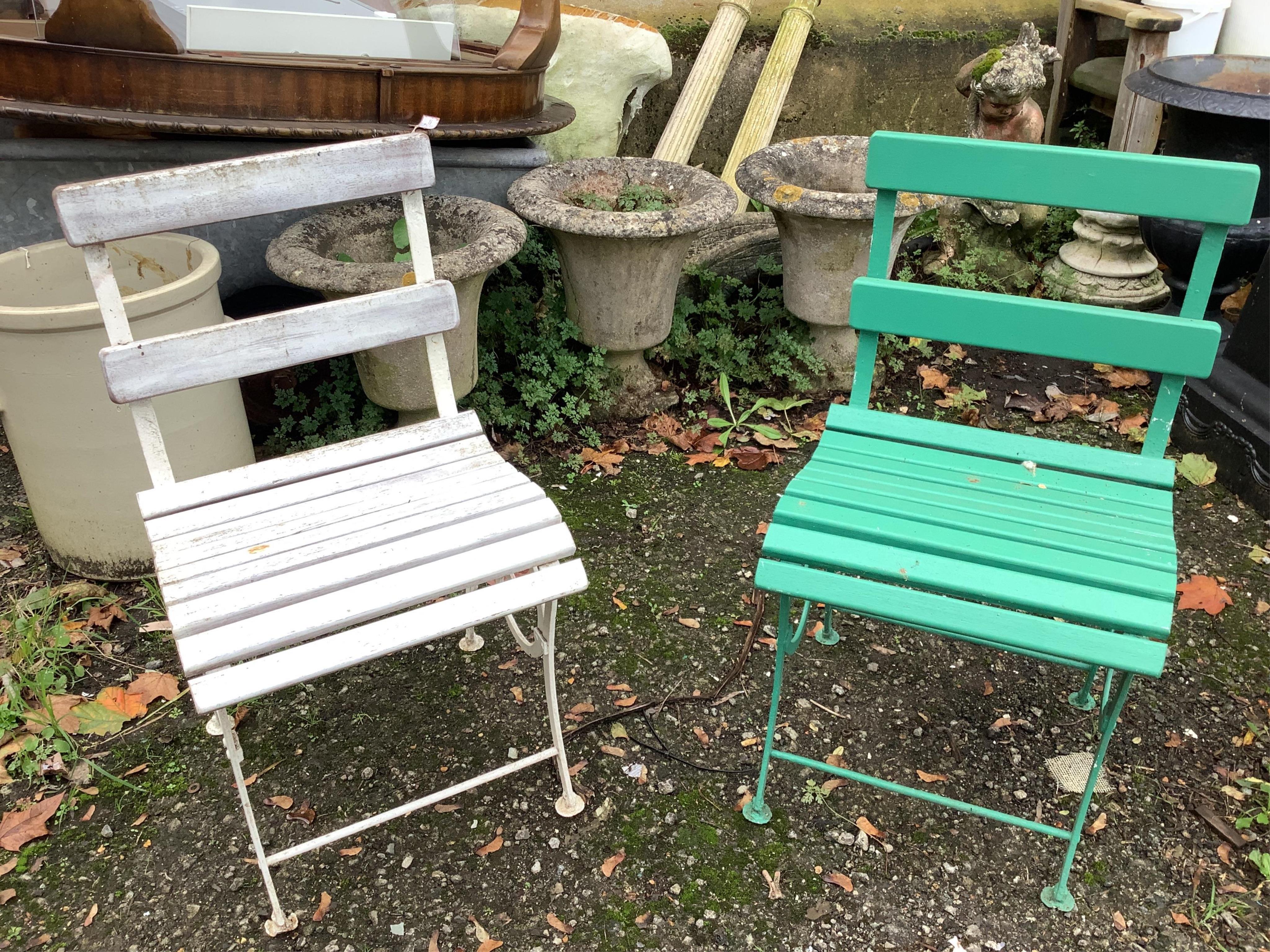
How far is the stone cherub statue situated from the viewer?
14.6ft

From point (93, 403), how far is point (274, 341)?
38.0 inches

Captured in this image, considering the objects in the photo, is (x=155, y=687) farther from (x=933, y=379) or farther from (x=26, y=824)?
(x=933, y=379)

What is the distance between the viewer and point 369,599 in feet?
5.76

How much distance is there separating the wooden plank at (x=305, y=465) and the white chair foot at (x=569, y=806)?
37.6 inches

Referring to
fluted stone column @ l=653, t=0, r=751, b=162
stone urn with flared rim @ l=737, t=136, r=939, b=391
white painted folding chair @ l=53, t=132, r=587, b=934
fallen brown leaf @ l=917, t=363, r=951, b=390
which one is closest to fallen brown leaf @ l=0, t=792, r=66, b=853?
white painted folding chair @ l=53, t=132, r=587, b=934

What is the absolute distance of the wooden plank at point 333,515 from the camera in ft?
6.12

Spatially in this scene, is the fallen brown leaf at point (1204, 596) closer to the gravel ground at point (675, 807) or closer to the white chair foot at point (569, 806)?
the gravel ground at point (675, 807)

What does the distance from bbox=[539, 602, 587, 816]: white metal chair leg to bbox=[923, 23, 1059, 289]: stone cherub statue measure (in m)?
3.34

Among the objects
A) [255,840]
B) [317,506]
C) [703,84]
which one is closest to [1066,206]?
[317,506]

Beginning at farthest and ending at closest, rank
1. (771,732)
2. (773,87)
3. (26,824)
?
1. (773,87)
2. (26,824)
3. (771,732)

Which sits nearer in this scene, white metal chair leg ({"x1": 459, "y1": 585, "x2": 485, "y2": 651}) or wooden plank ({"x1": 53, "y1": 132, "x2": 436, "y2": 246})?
wooden plank ({"x1": 53, "y1": 132, "x2": 436, "y2": 246})

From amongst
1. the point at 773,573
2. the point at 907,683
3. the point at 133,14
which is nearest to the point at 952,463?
the point at 773,573

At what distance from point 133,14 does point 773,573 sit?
2.71 metres

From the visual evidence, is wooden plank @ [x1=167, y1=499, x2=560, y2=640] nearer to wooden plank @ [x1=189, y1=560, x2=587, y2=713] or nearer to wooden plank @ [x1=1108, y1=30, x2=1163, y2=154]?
A: wooden plank @ [x1=189, y1=560, x2=587, y2=713]
